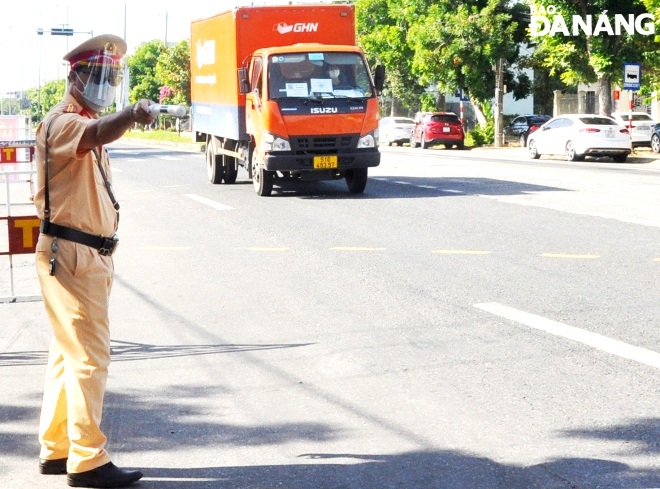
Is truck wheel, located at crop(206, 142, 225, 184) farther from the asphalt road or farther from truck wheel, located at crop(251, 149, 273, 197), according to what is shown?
the asphalt road

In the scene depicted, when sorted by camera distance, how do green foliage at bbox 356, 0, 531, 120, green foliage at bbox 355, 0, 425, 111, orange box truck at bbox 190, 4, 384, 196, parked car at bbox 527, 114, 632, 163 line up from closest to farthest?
orange box truck at bbox 190, 4, 384, 196
parked car at bbox 527, 114, 632, 163
green foliage at bbox 356, 0, 531, 120
green foliage at bbox 355, 0, 425, 111

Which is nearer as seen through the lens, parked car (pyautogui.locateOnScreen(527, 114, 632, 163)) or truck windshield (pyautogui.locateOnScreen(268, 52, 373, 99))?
truck windshield (pyautogui.locateOnScreen(268, 52, 373, 99))

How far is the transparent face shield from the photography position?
4.83 m

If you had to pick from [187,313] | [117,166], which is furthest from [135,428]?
[117,166]

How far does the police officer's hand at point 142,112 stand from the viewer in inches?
171

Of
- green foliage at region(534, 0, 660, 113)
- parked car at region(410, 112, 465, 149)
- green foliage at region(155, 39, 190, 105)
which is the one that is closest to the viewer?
green foliage at region(534, 0, 660, 113)

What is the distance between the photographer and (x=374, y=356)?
7227 millimetres

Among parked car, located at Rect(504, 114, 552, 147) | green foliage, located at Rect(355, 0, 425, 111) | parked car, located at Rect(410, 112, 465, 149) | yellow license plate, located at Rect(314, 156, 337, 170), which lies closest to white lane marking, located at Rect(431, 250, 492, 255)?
yellow license plate, located at Rect(314, 156, 337, 170)

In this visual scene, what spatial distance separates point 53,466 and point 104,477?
349mm

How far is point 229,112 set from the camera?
2175 cm

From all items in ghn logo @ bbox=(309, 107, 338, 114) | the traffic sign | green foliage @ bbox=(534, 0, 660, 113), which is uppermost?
green foliage @ bbox=(534, 0, 660, 113)

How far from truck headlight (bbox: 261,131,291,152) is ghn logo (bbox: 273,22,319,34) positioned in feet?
8.59

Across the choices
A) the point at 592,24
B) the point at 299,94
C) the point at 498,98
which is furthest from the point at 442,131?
the point at 299,94

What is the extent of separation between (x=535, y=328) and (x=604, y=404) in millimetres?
2077
